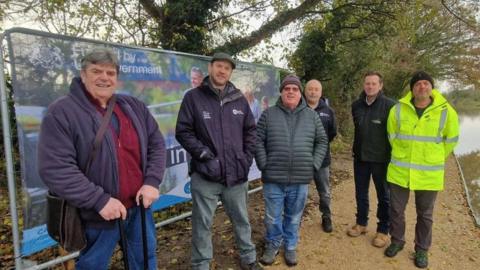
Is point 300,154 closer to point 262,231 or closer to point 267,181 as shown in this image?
point 267,181

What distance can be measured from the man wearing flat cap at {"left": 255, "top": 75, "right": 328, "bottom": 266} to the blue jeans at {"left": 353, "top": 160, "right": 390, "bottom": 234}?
0.91m

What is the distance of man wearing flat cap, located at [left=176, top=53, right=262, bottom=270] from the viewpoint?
2906 mm

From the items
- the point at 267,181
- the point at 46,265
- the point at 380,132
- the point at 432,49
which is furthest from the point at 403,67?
the point at 46,265

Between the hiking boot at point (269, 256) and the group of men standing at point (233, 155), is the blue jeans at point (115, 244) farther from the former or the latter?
the hiking boot at point (269, 256)

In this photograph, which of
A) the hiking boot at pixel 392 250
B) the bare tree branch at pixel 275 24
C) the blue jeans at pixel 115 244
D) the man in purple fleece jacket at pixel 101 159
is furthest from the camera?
the bare tree branch at pixel 275 24

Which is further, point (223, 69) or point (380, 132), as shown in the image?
point (380, 132)

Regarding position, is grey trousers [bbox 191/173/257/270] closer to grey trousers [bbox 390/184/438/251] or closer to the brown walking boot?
Answer: grey trousers [bbox 390/184/438/251]

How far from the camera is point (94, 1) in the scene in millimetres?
6266

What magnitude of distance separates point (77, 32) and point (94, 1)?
27.0 inches

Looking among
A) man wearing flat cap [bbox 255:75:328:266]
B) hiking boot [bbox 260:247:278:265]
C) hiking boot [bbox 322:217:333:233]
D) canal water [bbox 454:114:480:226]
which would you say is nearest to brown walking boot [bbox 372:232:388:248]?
hiking boot [bbox 322:217:333:233]

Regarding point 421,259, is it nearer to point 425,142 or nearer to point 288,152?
point 425,142

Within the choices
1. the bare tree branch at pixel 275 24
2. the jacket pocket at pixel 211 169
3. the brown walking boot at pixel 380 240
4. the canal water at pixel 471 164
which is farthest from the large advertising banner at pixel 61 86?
the canal water at pixel 471 164

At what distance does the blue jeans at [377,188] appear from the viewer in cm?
396

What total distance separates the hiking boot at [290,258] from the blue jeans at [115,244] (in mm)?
1689
